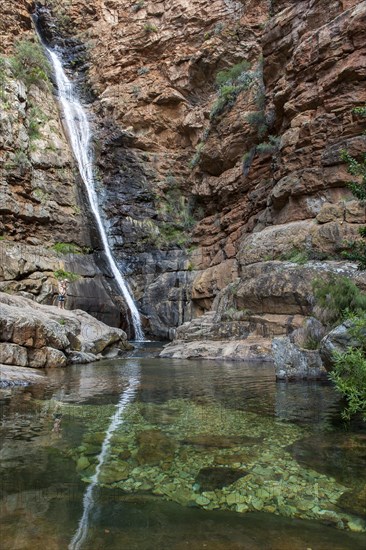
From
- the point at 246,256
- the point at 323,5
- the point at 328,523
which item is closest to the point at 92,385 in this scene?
the point at 328,523

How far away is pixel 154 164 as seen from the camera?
111 ft

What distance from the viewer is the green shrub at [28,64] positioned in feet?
104

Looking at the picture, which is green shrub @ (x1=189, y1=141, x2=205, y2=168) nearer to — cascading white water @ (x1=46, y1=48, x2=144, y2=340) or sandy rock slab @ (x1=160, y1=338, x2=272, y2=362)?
cascading white water @ (x1=46, y1=48, x2=144, y2=340)

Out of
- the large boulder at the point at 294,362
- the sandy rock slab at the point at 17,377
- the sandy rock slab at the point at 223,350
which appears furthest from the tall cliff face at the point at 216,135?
the sandy rock slab at the point at 17,377

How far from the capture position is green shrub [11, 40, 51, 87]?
104 ft

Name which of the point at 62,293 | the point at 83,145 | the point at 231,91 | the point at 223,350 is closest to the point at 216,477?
the point at 223,350

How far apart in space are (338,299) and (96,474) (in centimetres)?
928

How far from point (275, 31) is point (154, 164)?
13441 mm

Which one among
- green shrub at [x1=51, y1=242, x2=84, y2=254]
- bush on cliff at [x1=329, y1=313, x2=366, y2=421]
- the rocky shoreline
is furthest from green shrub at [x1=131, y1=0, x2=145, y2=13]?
bush on cliff at [x1=329, y1=313, x2=366, y2=421]

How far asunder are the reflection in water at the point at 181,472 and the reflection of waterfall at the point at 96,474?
21mm

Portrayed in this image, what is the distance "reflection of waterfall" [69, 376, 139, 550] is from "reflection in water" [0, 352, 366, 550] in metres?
0.02

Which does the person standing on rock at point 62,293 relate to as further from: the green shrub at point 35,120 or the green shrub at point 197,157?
the green shrub at point 197,157

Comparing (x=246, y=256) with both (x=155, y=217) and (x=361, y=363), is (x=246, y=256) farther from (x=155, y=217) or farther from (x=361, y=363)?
(x=361, y=363)

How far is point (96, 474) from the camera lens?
418cm
